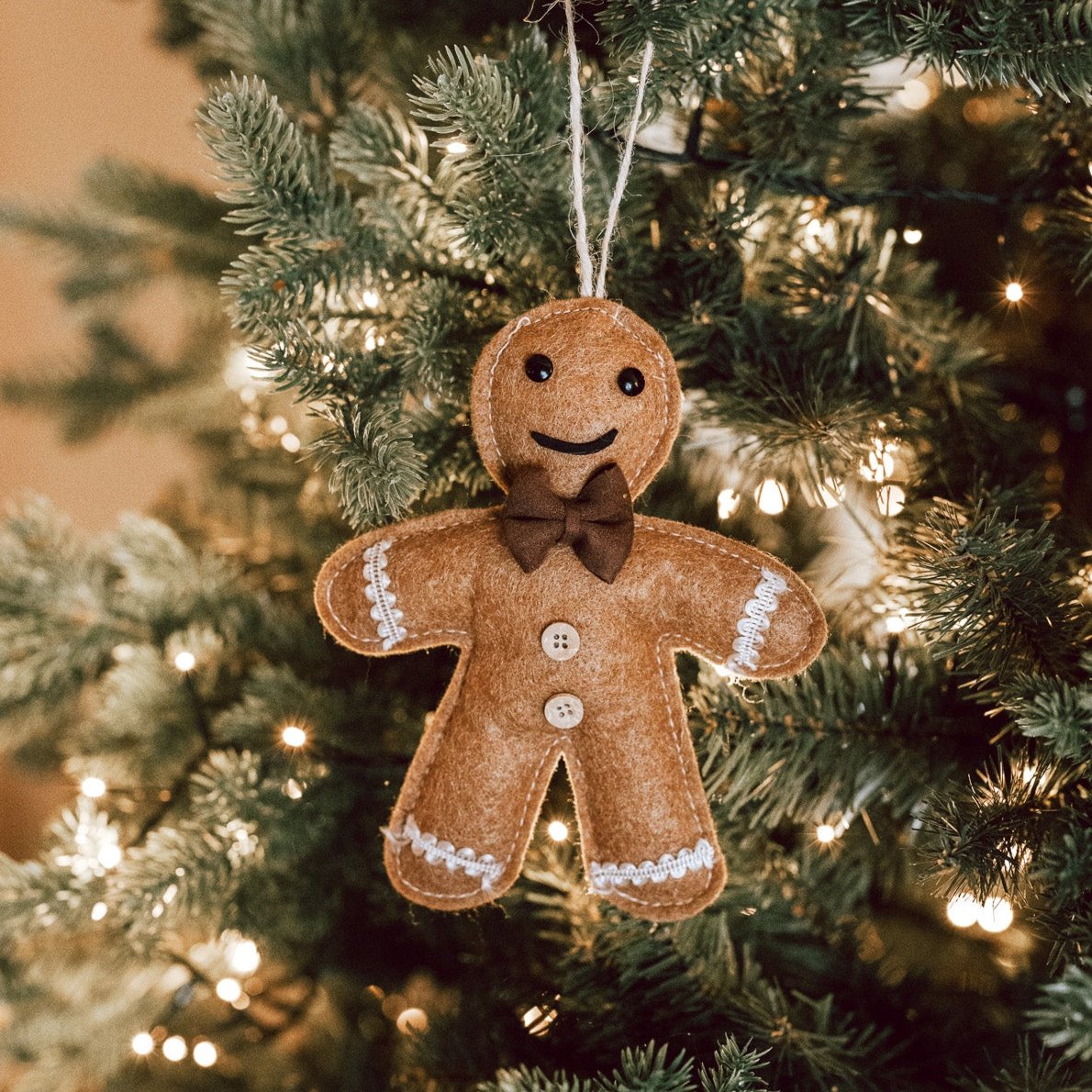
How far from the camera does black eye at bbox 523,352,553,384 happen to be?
0.42m

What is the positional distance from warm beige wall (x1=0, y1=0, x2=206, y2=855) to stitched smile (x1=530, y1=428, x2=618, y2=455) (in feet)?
3.10

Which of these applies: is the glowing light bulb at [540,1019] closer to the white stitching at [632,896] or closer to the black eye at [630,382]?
the white stitching at [632,896]

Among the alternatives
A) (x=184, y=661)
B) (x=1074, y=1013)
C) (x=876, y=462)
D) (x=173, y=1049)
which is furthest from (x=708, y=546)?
(x=173, y=1049)

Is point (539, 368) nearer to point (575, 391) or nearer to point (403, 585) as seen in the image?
point (575, 391)

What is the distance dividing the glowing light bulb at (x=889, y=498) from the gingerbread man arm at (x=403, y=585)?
0.81 feet

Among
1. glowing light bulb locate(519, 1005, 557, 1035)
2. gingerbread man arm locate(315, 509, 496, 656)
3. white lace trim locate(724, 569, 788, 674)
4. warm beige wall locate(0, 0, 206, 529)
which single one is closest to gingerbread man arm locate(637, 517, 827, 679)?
white lace trim locate(724, 569, 788, 674)

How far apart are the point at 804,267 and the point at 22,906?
0.67m

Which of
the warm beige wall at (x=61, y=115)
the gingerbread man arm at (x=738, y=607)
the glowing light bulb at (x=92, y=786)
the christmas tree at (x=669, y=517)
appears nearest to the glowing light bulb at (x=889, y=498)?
the christmas tree at (x=669, y=517)

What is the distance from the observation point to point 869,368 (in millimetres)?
566

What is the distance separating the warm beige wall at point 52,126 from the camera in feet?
4.04

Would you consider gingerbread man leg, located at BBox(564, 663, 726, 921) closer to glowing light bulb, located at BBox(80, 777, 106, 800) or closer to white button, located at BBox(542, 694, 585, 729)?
white button, located at BBox(542, 694, 585, 729)

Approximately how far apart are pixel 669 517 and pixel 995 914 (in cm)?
29

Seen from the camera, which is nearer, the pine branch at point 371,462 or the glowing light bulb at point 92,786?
the pine branch at point 371,462

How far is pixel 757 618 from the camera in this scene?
1.42 feet
